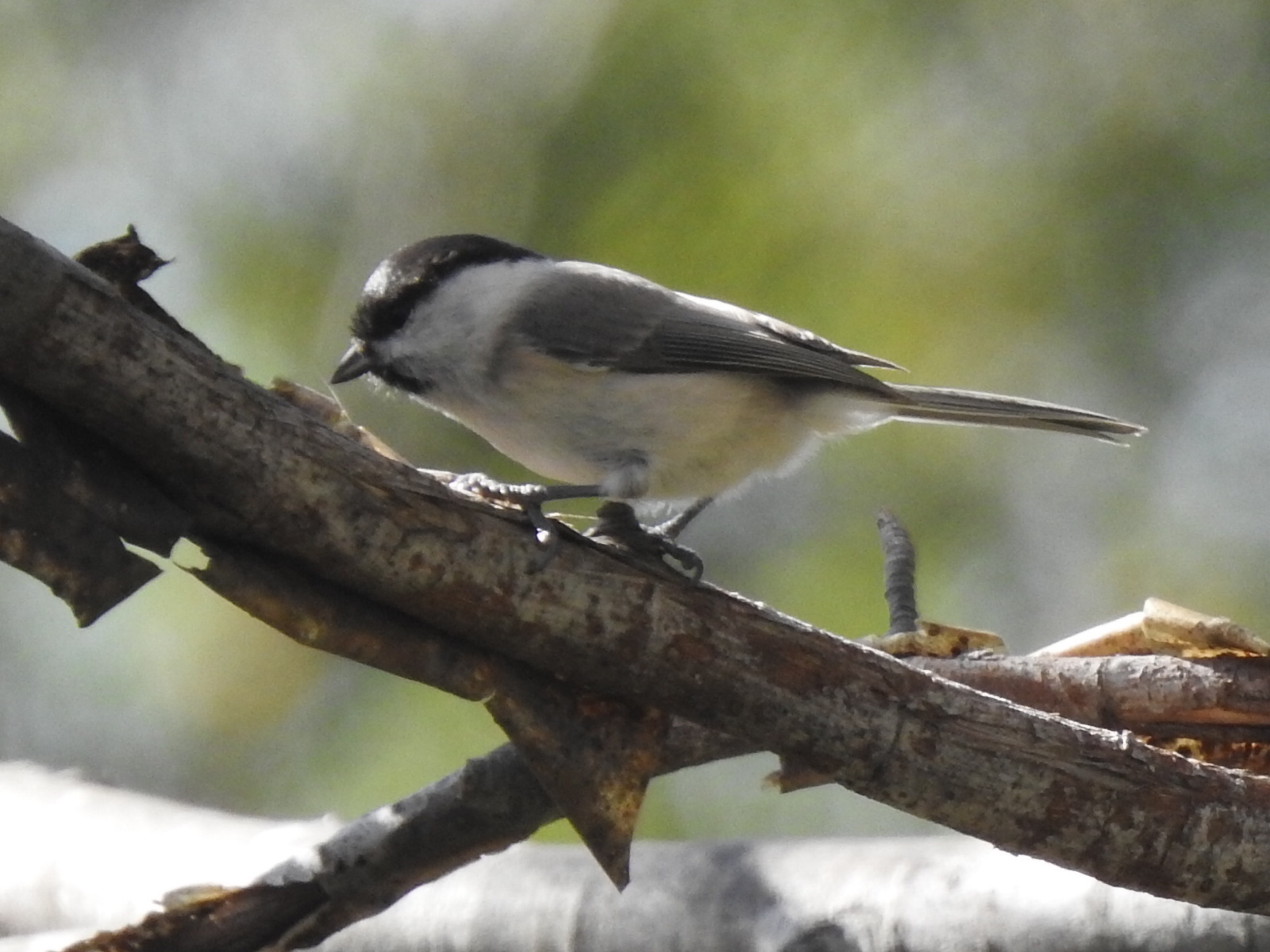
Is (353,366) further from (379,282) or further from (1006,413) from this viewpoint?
(1006,413)

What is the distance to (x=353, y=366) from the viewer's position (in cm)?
225

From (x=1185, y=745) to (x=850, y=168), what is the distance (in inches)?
55.2

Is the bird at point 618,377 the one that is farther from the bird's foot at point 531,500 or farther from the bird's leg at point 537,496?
the bird's foot at point 531,500

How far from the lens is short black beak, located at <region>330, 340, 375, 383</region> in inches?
88.4

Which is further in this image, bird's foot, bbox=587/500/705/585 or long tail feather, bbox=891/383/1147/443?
long tail feather, bbox=891/383/1147/443

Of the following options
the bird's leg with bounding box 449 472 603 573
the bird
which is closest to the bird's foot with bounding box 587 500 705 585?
the bird's leg with bounding box 449 472 603 573

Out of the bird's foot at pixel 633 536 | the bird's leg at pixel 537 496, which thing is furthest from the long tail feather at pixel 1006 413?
the bird's foot at pixel 633 536

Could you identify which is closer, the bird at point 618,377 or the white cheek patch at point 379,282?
the bird at point 618,377

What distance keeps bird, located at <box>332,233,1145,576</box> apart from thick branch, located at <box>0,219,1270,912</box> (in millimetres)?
610

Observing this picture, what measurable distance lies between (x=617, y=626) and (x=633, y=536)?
0.26 meters

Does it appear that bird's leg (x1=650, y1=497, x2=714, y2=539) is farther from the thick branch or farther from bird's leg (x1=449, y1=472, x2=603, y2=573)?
the thick branch

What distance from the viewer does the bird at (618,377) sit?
7.00ft

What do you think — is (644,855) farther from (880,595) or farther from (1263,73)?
(1263,73)

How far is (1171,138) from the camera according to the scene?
2.87 meters
